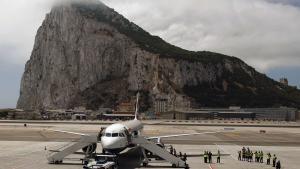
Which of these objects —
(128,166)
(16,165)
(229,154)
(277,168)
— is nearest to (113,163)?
(128,166)

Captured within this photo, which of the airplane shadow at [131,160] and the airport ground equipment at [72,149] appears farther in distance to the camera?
the airport ground equipment at [72,149]

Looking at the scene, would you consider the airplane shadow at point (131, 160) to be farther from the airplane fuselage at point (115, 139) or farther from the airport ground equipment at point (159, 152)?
the airplane fuselage at point (115, 139)

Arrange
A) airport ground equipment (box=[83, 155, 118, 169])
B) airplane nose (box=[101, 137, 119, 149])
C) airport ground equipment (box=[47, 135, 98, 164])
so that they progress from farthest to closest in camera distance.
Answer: airport ground equipment (box=[47, 135, 98, 164]), airplane nose (box=[101, 137, 119, 149]), airport ground equipment (box=[83, 155, 118, 169])

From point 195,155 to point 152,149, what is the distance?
467 inches

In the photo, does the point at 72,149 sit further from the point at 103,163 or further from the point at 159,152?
the point at 159,152

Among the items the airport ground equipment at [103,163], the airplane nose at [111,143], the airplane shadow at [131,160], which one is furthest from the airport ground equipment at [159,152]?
the airport ground equipment at [103,163]

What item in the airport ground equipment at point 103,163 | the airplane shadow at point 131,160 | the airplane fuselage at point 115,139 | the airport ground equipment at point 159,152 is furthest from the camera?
the airplane shadow at point 131,160

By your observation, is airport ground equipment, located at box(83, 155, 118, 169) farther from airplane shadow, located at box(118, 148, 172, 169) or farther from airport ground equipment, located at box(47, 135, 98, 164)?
airport ground equipment, located at box(47, 135, 98, 164)

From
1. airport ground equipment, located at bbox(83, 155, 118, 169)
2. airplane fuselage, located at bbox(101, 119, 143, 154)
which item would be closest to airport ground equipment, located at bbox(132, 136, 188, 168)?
airplane fuselage, located at bbox(101, 119, 143, 154)

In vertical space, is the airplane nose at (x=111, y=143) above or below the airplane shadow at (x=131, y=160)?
above

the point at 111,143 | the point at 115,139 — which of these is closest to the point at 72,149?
the point at 111,143

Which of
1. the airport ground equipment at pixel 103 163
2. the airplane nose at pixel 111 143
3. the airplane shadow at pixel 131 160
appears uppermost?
the airplane nose at pixel 111 143

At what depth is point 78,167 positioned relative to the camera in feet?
146

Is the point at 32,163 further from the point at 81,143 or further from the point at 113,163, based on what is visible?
the point at 113,163
